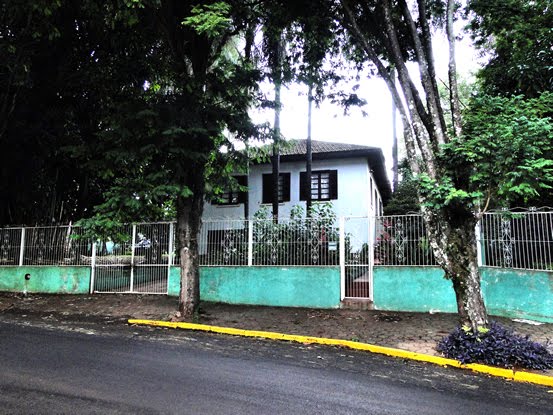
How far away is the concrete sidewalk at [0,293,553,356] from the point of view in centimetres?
746

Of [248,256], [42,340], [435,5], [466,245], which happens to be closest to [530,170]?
[466,245]

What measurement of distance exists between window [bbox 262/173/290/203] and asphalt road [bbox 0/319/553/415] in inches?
491

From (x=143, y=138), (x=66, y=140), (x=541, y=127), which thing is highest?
(x=66, y=140)

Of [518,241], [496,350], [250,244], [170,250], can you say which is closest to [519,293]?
[518,241]

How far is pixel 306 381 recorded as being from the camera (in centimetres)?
503

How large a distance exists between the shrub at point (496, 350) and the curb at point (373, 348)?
157 mm

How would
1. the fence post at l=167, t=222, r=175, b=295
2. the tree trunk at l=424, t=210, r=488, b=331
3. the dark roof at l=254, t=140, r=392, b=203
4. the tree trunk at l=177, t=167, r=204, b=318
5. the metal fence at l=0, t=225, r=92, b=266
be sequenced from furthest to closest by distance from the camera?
the dark roof at l=254, t=140, r=392, b=203, the metal fence at l=0, t=225, r=92, b=266, the fence post at l=167, t=222, r=175, b=295, the tree trunk at l=177, t=167, r=204, b=318, the tree trunk at l=424, t=210, r=488, b=331

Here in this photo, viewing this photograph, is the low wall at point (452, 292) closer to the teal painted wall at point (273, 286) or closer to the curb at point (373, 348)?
the teal painted wall at point (273, 286)

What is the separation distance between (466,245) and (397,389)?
2887 mm

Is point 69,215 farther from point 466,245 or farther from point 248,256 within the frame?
point 466,245

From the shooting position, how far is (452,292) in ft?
29.4

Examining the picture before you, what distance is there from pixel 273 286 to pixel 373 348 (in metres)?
3.85

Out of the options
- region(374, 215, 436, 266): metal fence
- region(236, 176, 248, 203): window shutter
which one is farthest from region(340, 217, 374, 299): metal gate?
region(236, 176, 248, 203): window shutter

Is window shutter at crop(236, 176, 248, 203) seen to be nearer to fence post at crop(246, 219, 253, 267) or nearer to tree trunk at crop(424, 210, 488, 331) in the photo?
fence post at crop(246, 219, 253, 267)
